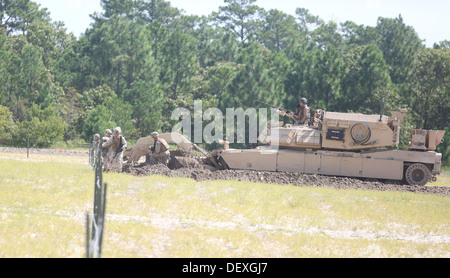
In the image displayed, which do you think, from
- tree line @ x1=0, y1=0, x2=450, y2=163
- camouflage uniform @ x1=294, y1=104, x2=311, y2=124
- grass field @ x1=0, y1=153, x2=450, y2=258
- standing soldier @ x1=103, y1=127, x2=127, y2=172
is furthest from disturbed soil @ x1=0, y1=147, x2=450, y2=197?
tree line @ x1=0, y1=0, x2=450, y2=163

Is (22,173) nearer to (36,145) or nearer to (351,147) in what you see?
(351,147)

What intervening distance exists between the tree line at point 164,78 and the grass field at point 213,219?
1849 centimetres

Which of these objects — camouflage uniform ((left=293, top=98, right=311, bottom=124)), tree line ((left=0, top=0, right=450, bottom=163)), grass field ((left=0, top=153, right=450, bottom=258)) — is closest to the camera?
grass field ((left=0, top=153, right=450, bottom=258))

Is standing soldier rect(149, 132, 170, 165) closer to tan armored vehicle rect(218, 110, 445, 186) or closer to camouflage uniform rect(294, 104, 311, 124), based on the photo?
tan armored vehicle rect(218, 110, 445, 186)

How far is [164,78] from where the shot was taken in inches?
2046

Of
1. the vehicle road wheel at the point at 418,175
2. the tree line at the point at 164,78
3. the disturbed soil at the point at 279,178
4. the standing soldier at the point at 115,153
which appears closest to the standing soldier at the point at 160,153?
the disturbed soil at the point at 279,178

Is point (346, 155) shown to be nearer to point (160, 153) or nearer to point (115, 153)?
point (160, 153)

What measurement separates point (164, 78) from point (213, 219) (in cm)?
3940

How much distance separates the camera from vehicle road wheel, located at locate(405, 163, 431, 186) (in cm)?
2166

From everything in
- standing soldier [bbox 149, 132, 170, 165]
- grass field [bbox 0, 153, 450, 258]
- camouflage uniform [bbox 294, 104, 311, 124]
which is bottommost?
grass field [bbox 0, 153, 450, 258]

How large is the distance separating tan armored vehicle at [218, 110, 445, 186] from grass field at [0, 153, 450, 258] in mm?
2100

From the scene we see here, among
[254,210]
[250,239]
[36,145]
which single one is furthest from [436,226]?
[36,145]

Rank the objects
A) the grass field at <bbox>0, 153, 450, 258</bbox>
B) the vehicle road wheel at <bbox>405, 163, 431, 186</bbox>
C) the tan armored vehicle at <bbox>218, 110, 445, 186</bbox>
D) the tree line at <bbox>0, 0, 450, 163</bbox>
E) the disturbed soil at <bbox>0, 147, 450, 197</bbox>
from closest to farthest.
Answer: the grass field at <bbox>0, 153, 450, 258</bbox>
the disturbed soil at <bbox>0, 147, 450, 197</bbox>
the tan armored vehicle at <bbox>218, 110, 445, 186</bbox>
the vehicle road wheel at <bbox>405, 163, 431, 186</bbox>
the tree line at <bbox>0, 0, 450, 163</bbox>

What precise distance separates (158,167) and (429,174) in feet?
32.2
